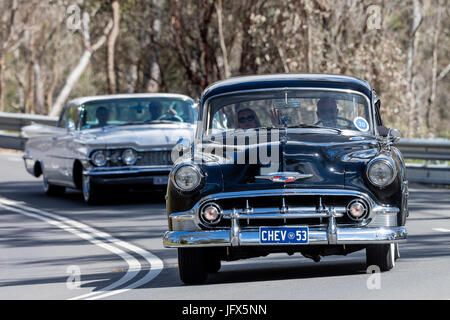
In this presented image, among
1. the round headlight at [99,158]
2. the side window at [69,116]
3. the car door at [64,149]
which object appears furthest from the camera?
the side window at [69,116]

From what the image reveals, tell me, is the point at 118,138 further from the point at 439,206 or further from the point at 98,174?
the point at 439,206

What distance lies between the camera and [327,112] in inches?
380

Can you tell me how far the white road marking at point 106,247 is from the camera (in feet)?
28.8

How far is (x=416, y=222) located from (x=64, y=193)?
7501mm

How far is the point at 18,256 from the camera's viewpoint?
11422 mm

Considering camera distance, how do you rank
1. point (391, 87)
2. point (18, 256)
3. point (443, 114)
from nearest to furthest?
point (18, 256) → point (391, 87) → point (443, 114)

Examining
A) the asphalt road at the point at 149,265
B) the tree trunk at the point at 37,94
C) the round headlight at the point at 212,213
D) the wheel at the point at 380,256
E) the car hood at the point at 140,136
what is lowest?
the asphalt road at the point at 149,265

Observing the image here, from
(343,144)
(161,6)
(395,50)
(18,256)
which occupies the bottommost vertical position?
(18,256)

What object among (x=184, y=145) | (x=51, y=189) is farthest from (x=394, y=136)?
(x=51, y=189)

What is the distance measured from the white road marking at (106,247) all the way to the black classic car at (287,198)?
0.63 m

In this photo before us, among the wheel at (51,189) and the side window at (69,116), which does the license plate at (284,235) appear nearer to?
the side window at (69,116)

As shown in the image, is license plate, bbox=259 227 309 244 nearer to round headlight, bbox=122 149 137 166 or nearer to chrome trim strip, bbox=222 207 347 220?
chrome trim strip, bbox=222 207 347 220

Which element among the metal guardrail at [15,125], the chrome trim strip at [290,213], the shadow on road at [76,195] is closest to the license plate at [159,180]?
the shadow on road at [76,195]
